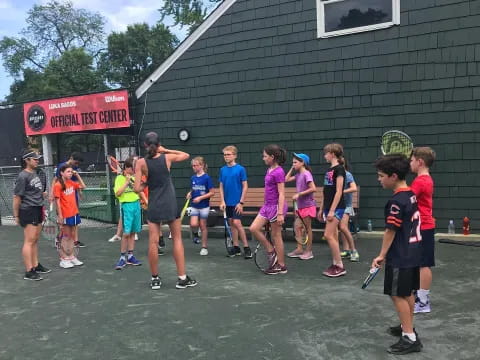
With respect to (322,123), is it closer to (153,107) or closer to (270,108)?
(270,108)

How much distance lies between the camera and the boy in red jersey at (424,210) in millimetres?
4105

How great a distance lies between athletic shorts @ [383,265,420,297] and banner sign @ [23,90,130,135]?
27.5ft

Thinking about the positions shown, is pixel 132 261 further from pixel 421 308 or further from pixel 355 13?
pixel 355 13

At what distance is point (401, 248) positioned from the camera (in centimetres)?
335

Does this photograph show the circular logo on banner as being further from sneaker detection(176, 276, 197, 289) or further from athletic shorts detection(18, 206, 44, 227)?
sneaker detection(176, 276, 197, 289)

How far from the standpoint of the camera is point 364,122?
27.7 feet

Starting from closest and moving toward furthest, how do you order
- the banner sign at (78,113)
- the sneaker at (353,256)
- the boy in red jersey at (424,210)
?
the boy in red jersey at (424,210)
the sneaker at (353,256)
the banner sign at (78,113)

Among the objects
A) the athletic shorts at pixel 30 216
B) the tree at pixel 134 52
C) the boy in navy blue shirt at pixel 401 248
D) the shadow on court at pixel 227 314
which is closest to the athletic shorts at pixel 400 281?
the boy in navy blue shirt at pixel 401 248

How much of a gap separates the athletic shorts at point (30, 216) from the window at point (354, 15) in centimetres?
609

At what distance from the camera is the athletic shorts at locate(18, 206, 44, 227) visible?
5859mm

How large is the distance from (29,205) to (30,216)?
148mm

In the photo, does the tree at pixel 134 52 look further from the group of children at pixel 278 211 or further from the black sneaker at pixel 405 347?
the black sneaker at pixel 405 347

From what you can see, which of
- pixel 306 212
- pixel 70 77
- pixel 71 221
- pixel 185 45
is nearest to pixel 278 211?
pixel 306 212

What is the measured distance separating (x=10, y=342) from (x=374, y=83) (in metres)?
7.17
